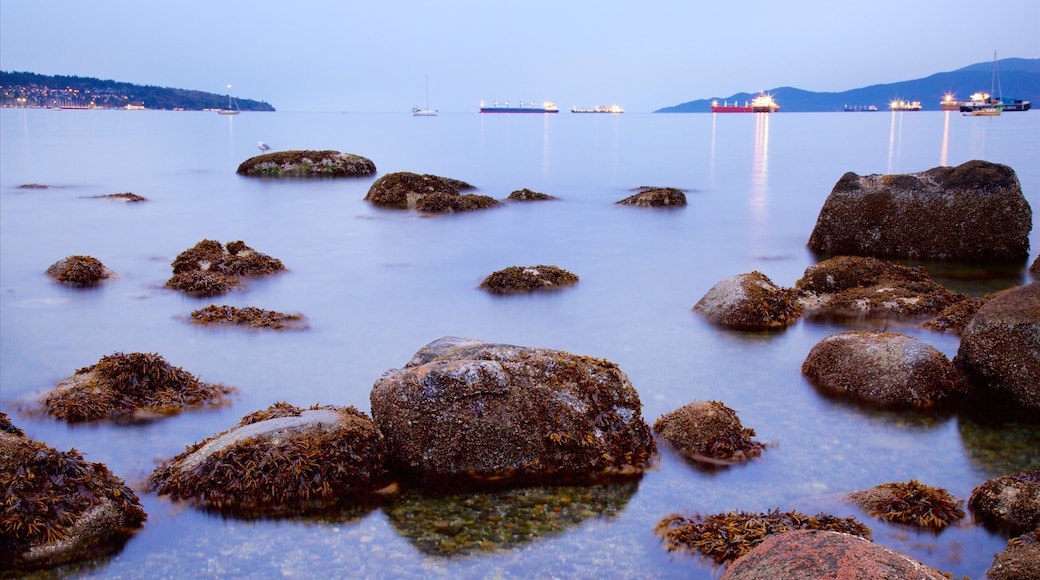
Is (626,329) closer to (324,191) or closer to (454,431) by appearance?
(454,431)

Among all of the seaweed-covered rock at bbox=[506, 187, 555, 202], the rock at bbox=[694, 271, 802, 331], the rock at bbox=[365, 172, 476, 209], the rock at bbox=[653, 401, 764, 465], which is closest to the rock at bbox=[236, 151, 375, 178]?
the rock at bbox=[365, 172, 476, 209]

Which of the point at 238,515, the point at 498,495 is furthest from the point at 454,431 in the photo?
the point at 238,515

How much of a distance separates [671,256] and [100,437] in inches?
489

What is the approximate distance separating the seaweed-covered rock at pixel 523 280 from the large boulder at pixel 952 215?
20.8ft

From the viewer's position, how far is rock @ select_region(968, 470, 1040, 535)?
5.59 meters

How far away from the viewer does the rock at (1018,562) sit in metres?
4.63

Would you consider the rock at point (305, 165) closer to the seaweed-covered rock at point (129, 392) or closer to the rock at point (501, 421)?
the seaweed-covered rock at point (129, 392)

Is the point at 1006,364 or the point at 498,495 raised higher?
the point at 1006,364

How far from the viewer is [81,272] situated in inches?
539

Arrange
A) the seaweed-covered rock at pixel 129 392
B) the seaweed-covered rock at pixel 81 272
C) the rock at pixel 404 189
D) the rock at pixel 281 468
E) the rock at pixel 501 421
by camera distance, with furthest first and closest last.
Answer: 1. the rock at pixel 404 189
2. the seaweed-covered rock at pixel 81 272
3. the seaweed-covered rock at pixel 129 392
4. the rock at pixel 501 421
5. the rock at pixel 281 468

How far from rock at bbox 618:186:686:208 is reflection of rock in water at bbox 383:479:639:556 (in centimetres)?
1992

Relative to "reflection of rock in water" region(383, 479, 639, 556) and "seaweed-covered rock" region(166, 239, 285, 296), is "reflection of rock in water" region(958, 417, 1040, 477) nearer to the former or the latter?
"reflection of rock in water" region(383, 479, 639, 556)

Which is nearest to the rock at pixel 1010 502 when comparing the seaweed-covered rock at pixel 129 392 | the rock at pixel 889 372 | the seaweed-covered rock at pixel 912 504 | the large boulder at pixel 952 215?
the seaweed-covered rock at pixel 912 504

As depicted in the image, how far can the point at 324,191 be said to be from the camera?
94.6ft
